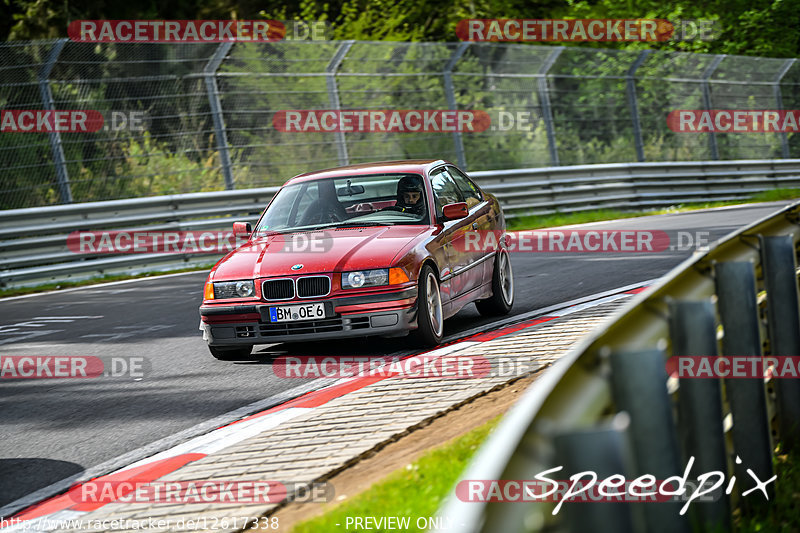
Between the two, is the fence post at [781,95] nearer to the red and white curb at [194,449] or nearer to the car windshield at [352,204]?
the car windshield at [352,204]

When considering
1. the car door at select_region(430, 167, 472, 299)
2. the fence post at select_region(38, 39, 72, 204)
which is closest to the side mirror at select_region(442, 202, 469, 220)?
the car door at select_region(430, 167, 472, 299)

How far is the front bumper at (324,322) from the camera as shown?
7.99 m

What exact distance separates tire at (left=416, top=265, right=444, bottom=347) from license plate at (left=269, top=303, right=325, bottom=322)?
0.76 meters

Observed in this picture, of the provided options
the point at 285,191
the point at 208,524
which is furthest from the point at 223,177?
the point at 208,524

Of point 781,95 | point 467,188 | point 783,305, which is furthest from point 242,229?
point 781,95

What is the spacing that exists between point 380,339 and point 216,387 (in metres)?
1.99

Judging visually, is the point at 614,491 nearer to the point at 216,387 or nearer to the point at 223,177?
the point at 216,387

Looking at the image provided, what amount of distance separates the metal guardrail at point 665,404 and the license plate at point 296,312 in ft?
12.5

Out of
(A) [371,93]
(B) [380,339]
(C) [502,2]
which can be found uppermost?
(C) [502,2]

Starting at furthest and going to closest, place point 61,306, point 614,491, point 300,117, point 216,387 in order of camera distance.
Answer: point 300,117 → point 61,306 → point 216,387 → point 614,491

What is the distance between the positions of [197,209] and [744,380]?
14.3 m

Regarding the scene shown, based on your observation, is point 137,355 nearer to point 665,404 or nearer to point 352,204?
point 352,204

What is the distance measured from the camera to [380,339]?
9180mm

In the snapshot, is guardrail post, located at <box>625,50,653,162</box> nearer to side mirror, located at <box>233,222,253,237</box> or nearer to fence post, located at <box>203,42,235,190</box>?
fence post, located at <box>203,42,235,190</box>
